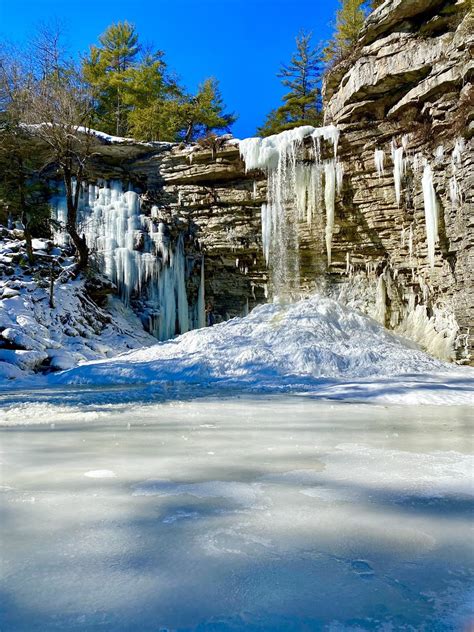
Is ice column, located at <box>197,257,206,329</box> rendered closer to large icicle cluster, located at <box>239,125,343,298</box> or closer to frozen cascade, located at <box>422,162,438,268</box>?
large icicle cluster, located at <box>239,125,343,298</box>

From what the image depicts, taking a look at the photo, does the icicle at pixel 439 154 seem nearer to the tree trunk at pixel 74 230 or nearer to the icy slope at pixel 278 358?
the icy slope at pixel 278 358

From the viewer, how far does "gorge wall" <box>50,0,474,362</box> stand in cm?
1148

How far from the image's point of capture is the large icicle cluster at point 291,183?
13727 millimetres

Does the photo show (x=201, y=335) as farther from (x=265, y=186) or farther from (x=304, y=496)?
(x=304, y=496)

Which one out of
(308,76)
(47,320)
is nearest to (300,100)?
(308,76)

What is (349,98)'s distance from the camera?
13.1m

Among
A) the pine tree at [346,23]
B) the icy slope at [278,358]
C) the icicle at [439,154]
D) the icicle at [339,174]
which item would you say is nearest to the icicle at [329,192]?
the icicle at [339,174]

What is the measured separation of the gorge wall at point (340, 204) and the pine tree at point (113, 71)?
8.48 m

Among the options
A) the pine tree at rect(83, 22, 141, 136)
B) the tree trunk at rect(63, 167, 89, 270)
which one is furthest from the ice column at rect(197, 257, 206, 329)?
the pine tree at rect(83, 22, 141, 136)

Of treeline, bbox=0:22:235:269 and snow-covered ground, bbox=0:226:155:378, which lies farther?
treeline, bbox=0:22:235:269

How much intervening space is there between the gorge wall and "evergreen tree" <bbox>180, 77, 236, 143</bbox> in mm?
7081

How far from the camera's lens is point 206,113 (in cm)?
2323

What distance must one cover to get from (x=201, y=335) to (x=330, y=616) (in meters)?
9.65

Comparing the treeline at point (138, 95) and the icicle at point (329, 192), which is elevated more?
the treeline at point (138, 95)
